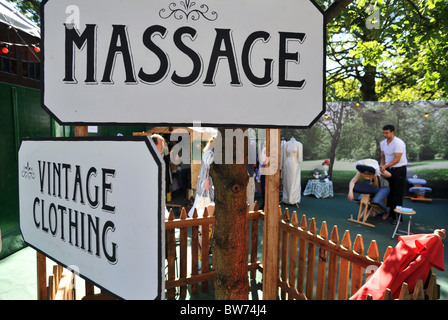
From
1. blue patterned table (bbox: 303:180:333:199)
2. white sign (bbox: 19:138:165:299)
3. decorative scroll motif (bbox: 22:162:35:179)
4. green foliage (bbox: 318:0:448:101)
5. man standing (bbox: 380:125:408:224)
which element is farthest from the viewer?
blue patterned table (bbox: 303:180:333:199)

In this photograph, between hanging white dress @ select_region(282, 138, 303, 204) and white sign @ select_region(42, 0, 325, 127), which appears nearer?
white sign @ select_region(42, 0, 325, 127)

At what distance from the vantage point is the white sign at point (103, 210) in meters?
0.70

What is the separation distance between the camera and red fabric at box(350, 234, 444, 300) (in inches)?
88.1

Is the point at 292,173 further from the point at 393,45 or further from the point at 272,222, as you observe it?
the point at 272,222

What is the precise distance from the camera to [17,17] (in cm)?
443

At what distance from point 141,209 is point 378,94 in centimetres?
1501

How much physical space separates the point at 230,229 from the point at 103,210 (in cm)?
80

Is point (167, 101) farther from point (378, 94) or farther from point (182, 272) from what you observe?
point (378, 94)

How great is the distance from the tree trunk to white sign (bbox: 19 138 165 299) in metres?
0.68

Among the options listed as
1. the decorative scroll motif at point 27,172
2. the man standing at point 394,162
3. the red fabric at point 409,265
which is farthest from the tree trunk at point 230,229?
the man standing at point 394,162

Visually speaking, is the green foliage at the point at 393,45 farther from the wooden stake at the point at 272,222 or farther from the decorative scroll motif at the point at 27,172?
the decorative scroll motif at the point at 27,172

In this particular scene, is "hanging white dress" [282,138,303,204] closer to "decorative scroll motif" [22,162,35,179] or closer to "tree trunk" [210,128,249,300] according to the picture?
"tree trunk" [210,128,249,300]

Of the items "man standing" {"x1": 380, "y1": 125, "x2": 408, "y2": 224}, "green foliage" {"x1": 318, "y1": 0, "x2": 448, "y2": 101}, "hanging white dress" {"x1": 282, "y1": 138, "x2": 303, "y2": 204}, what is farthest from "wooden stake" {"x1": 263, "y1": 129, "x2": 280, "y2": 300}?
"hanging white dress" {"x1": 282, "y1": 138, "x2": 303, "y2": 204}

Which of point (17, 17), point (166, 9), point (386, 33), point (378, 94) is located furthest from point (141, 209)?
point (378, 94)
